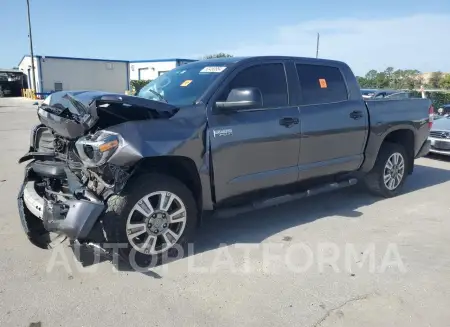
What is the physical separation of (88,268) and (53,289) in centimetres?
40

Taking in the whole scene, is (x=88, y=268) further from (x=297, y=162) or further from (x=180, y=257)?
(x=297, y=162)

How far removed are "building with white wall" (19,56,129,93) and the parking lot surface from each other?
41.9 meters

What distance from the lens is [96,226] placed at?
10.9ft

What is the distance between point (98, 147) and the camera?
3.24 meters

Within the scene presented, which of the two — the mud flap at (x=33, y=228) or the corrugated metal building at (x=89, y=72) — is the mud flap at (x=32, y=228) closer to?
the mud flap at (x=33, y=228)

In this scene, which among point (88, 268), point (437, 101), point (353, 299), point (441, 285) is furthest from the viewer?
point (437, 101)

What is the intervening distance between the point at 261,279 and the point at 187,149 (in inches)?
51.9

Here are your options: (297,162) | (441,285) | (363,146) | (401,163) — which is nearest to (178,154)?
(297,162)

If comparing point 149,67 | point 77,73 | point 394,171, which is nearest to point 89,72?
point 77,73

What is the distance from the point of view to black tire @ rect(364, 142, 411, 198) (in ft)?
18.6

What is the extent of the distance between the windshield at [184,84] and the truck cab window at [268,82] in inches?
9.3

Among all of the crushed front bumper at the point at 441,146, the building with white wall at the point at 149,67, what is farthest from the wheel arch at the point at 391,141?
the building with white wall at the point at 149,67

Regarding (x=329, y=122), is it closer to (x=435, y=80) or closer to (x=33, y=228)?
(x=33, y=228)

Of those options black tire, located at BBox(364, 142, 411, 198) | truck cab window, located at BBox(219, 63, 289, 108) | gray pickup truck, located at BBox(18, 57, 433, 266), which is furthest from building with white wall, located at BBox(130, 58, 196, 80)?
truck cab window, located at BBox(219, 63, 289, 108)
